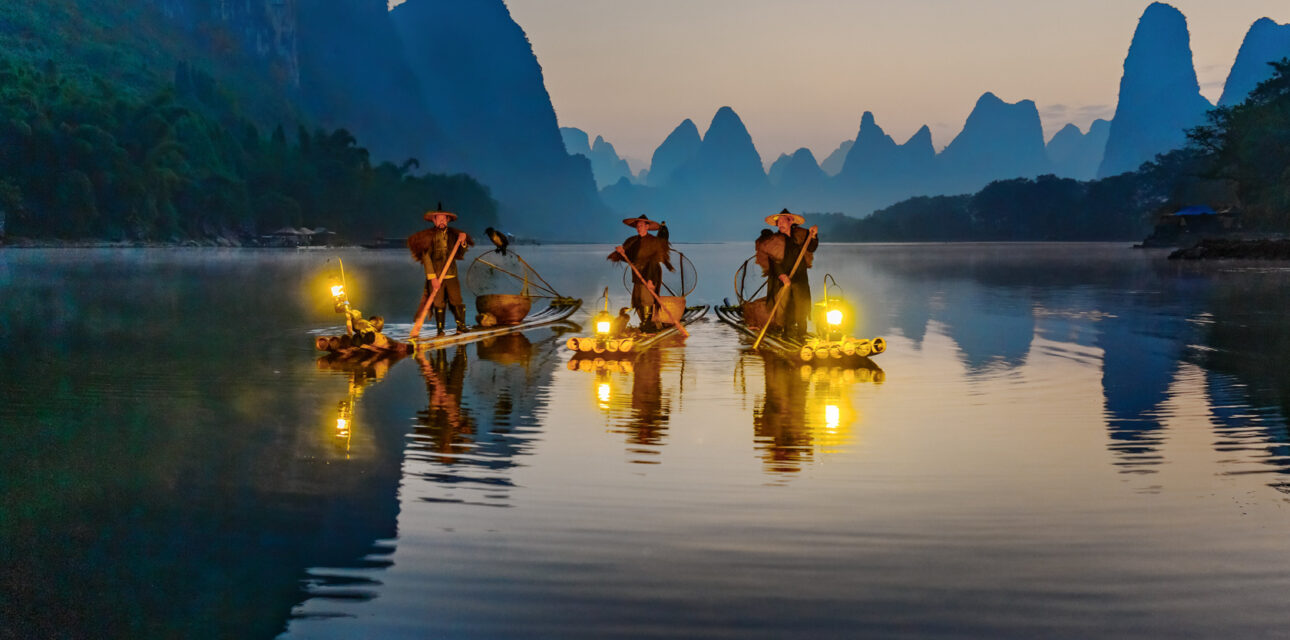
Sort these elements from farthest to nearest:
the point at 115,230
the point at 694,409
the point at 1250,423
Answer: the point at 115,230
the point at 694,409
the point at 1250,423

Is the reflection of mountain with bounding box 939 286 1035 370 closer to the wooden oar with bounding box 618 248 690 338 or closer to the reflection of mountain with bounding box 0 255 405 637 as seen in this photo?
the wooden oar with bounding box 618 248 690 338

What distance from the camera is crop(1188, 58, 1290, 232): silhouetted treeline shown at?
252 feet

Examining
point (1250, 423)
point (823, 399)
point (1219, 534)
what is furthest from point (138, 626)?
point (1250, 423)

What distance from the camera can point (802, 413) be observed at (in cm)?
1148

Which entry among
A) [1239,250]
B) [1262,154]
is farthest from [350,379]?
[1262,154]

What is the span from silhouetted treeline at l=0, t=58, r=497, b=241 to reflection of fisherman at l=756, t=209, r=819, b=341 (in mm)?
85811

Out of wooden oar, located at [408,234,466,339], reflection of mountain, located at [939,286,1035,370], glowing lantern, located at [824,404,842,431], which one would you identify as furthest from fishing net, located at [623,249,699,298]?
reflection of mountain, located at [939,286,1035,370]

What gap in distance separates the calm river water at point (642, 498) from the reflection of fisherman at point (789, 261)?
1.57 metres

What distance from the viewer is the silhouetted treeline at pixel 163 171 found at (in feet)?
298

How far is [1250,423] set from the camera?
10930 millimetres

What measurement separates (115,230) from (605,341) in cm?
9424

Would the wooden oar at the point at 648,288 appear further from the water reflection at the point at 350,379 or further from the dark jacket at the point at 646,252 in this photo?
the water reflection at the point at 350,379

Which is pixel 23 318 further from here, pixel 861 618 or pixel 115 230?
pixel 115 230

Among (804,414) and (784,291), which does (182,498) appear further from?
(784,291)
